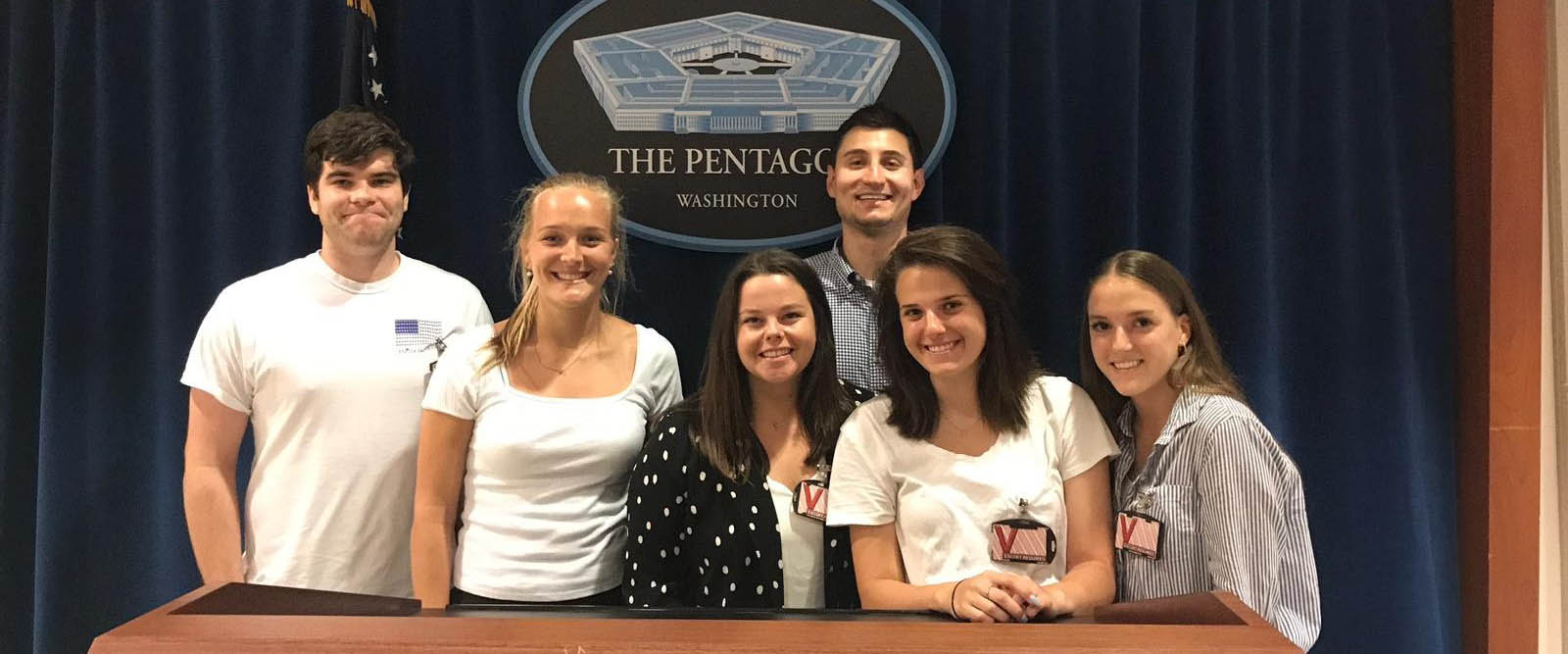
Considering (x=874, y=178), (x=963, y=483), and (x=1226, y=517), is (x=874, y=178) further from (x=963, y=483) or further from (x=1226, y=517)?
(x=1226, y=517)

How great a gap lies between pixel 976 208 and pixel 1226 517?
114 centimetres

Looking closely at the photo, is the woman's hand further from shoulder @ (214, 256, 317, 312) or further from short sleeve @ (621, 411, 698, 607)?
shoulder @ (214, 256, 317, 312)

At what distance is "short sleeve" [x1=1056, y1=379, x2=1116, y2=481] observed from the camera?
198cm

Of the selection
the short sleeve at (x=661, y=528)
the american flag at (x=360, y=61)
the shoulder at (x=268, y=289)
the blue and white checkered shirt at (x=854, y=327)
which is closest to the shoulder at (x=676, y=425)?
the short sleeve at (x=661, y=528)

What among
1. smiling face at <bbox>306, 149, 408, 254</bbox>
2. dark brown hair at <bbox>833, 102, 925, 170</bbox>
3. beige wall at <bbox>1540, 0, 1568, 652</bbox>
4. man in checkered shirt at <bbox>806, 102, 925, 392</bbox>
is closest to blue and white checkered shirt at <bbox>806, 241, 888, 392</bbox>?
man in checkered shirt at <bbox>806, 102, 925, 392</bbox>

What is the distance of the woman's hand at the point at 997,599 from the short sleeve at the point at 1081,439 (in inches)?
14.3

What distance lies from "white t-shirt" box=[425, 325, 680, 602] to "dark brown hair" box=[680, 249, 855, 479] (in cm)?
20

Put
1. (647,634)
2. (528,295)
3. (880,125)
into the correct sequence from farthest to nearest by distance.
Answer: (880,125)
(528,295)
(647,634)

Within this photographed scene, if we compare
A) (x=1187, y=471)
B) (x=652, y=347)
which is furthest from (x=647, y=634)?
(x=652, y=347)

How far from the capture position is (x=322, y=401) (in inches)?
94.3

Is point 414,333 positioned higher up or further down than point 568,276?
further down

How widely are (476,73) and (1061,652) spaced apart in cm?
226

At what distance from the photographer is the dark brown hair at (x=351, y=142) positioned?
7.86ft

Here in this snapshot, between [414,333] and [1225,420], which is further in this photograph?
[414,333]
